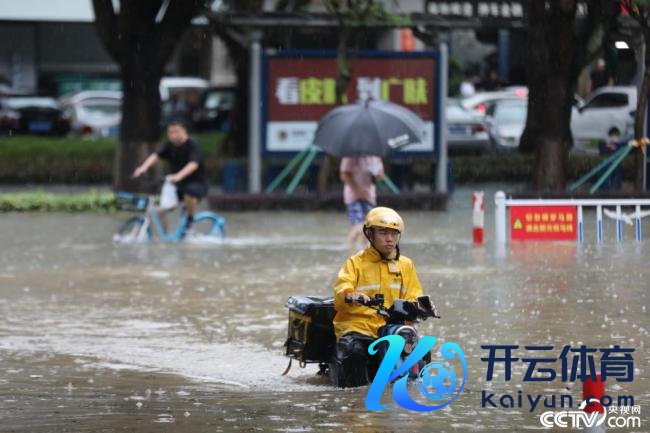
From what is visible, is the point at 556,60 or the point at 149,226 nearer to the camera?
the point at 149,226

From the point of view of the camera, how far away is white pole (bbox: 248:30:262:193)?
26.8 metres

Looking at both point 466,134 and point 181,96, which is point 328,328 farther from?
point 181,96

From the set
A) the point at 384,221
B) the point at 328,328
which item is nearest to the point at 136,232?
the point at 328,328

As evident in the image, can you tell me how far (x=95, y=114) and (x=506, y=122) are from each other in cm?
1318

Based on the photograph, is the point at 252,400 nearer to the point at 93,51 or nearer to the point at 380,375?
the point at 380,375

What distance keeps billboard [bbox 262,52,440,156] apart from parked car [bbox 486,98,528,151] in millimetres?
10147

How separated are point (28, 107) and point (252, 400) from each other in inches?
1494

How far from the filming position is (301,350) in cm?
1085

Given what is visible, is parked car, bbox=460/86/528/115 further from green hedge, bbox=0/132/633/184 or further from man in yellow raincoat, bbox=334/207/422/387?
man in yellow raincoat, bbox=334/207/422/387

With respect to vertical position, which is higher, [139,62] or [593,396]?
[139,62]

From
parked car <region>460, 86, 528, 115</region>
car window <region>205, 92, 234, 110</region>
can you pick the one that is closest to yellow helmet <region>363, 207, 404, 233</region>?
parked car <region>460, 86, 528, 115</region>

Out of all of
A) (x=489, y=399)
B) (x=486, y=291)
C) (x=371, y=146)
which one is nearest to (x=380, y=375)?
(x=489, y=399)

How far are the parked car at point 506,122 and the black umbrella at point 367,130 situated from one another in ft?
54.8

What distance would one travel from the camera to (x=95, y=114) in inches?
1820
